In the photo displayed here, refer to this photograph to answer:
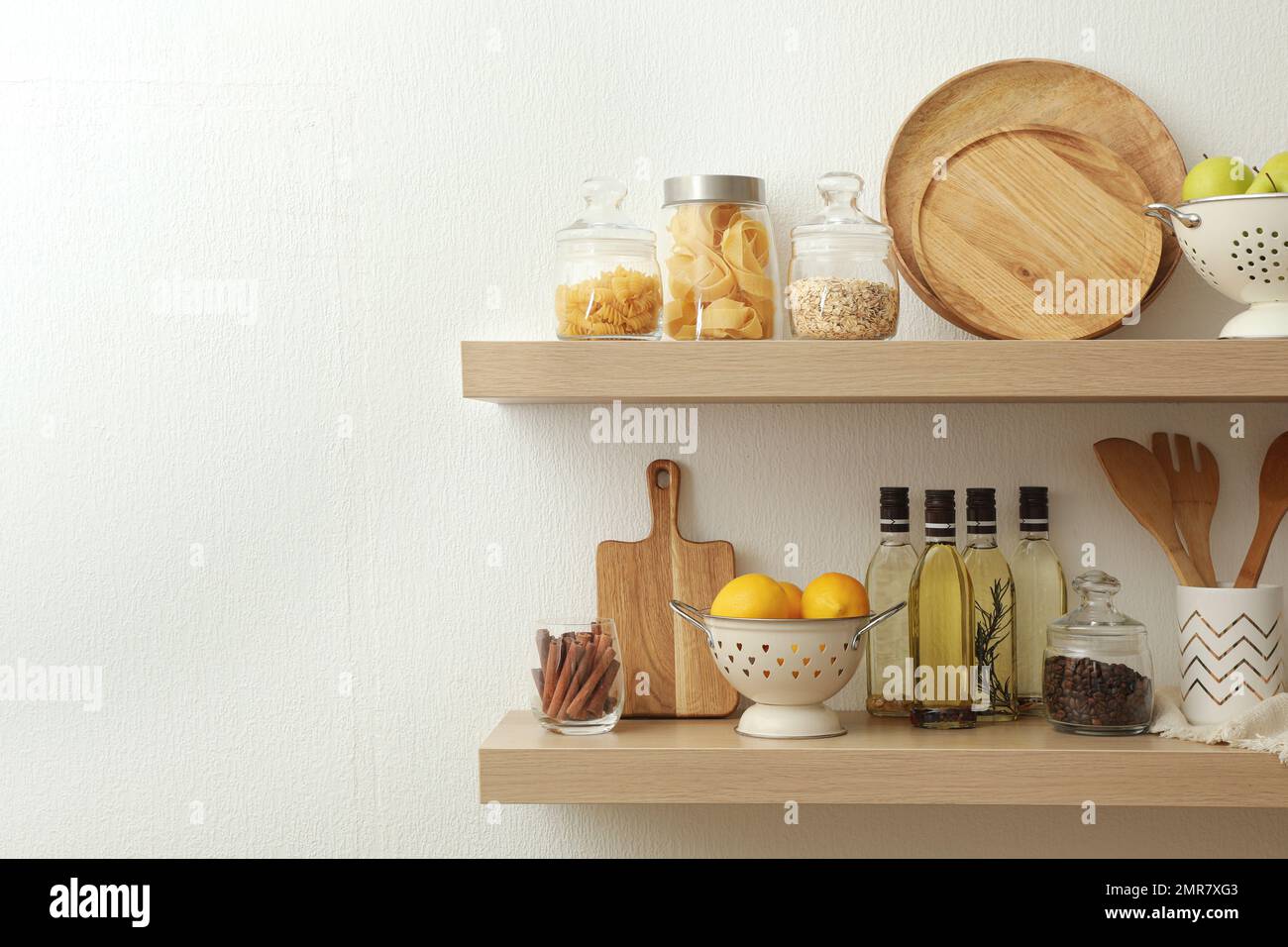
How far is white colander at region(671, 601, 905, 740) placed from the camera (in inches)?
41.8

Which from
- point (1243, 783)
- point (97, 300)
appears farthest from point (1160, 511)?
point (97, 300)

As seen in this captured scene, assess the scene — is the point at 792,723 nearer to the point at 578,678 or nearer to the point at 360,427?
the point at 578,678

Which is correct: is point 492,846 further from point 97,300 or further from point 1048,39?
point 1048,39

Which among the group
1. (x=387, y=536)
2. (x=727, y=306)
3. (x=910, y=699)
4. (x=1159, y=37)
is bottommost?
(x=910, y=699)

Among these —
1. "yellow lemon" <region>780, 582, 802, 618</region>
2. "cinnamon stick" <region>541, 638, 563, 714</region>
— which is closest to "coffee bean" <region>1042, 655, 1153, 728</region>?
"yellow lemon" <region>780, 582, 802, 618</region>

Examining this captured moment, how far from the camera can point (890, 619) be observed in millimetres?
1156

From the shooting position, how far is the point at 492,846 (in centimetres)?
123

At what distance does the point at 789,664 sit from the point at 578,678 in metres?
0.19

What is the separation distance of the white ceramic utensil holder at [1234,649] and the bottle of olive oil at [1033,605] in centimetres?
13

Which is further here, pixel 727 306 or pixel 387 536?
pixel 387 536

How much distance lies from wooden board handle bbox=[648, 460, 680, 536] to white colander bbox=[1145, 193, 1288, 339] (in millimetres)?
484

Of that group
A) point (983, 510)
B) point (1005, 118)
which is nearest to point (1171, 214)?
point (1005, 118)
